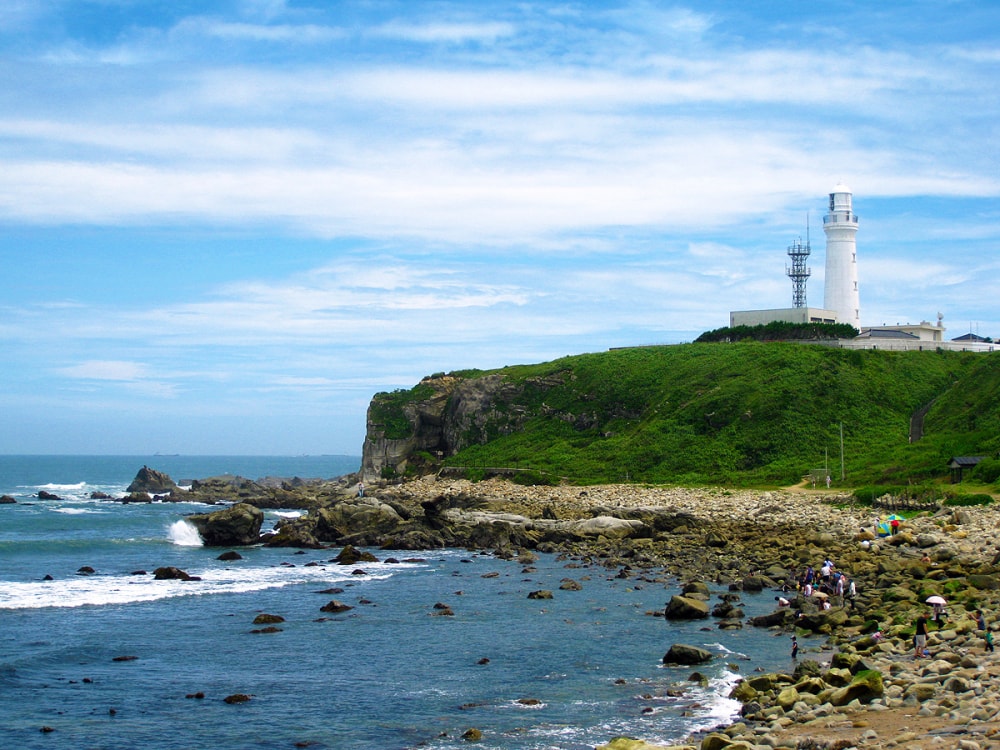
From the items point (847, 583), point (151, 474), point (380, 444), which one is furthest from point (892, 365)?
point (151, 474)

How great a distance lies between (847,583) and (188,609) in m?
23.1

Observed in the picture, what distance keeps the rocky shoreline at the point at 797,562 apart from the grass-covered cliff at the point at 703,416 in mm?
7496

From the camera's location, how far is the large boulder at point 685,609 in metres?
30.9

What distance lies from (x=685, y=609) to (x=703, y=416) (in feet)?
171

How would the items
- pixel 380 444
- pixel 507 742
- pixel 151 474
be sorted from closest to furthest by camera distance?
pixel 507 742 → pixel 380 444 → pixel 151 474

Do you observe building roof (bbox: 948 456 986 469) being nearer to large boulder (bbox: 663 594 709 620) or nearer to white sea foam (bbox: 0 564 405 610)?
large boulder (bbox: 663 594 709 620)

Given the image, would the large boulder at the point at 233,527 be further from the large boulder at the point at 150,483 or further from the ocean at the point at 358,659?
the large boulder at the point at 150,483

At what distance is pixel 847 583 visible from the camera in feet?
107

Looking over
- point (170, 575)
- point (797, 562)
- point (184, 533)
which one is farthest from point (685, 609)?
point (184, 533)

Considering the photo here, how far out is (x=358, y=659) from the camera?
27141 mm

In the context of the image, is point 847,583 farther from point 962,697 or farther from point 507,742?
point 507,742

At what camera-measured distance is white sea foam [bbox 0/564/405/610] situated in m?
36.6

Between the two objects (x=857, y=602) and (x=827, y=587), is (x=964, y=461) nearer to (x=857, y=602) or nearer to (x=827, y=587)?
(x=827, y=587)

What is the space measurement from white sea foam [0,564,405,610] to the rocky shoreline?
30.5 ft
